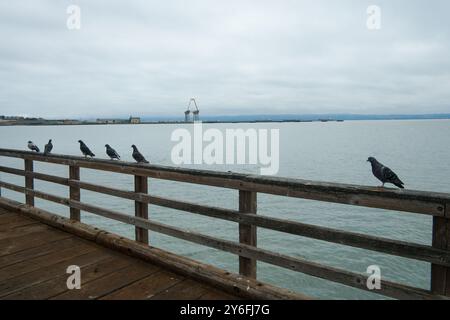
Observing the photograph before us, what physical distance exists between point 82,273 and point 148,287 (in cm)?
83

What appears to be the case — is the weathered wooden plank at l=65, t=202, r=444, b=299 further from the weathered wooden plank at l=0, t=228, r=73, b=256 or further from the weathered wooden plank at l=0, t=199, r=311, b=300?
the weathered wooden plank at l=0, t=228, r=73, b=256

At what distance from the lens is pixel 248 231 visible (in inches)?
129

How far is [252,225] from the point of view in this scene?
324cm

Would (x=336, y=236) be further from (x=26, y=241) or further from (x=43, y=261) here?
(x=26, y=241)

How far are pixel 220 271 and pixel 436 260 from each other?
1849 millimetres

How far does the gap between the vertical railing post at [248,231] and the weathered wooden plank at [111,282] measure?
3.27 feet

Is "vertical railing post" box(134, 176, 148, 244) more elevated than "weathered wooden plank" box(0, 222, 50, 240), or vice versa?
"vertical railing post" box(134, 176, 148, 244)

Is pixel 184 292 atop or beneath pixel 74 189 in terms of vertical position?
beneath

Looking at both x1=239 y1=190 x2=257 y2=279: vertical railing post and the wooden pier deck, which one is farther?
x1=239 y1=190 x2=257 y2=279: vertical railing post

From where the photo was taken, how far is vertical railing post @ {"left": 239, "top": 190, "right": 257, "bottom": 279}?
3264mm

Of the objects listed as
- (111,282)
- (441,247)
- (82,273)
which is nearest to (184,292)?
(111,282)

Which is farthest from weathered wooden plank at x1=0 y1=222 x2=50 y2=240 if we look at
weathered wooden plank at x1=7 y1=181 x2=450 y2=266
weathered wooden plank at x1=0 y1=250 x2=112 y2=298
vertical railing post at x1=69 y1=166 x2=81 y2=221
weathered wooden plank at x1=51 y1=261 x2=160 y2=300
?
weathered wooden plank at x1=7 y1=181 x2=450 y2=266

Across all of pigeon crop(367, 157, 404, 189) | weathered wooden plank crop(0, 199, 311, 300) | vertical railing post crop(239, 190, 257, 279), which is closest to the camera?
weathered wooden plank crop(0, 199, 311, 300)

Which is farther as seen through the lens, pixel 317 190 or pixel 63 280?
pixel 63 280
